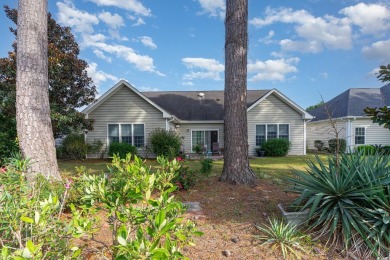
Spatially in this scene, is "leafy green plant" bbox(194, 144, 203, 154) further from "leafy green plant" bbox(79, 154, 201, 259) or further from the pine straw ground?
"leafy green plant" bbox(79, 154, 201, 259)

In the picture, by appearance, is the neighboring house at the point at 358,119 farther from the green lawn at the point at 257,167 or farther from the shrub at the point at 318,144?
the green lawn at the point at 257,167

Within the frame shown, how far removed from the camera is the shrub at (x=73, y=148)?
45.2ft

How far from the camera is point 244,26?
6.30 metres

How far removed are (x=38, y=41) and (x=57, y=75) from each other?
300 inches

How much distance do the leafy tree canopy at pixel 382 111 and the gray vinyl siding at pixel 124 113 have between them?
11.9m

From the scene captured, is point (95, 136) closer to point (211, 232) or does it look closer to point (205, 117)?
point (205, 117)

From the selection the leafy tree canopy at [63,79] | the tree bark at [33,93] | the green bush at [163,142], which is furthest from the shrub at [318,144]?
the tree bark at [33,93]

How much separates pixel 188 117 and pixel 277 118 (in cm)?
728

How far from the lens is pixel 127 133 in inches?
597

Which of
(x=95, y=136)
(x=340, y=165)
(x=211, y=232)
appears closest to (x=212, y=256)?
(x=211, y=232)

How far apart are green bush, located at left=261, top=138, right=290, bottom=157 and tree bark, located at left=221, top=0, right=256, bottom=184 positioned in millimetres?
10793

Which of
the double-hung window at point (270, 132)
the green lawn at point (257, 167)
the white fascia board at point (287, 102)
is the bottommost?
the green lawn at point (257, 167)

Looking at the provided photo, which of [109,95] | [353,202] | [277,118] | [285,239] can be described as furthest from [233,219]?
[277,118]

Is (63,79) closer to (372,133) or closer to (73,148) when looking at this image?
(73,148)
